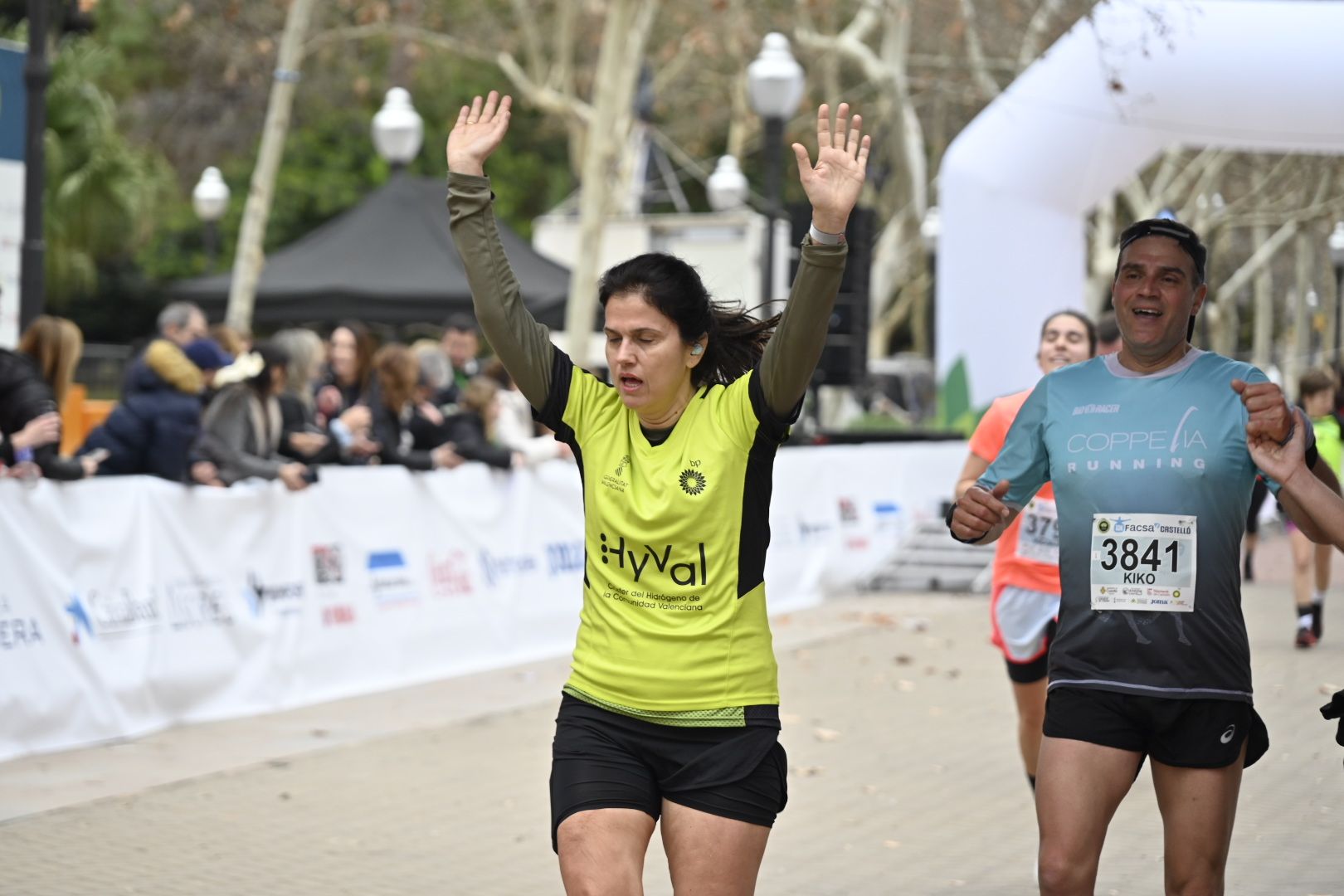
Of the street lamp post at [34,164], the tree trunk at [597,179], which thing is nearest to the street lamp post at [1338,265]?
the tree trunk at [597,179]

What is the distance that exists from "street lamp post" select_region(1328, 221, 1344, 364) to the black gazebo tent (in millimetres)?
12873

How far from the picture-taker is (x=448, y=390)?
1198cm

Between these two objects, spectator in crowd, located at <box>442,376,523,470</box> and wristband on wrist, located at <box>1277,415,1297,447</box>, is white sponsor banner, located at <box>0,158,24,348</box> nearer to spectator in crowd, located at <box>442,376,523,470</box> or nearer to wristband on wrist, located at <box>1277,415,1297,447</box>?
spectator in crowd, located at <box>442,376,523,470</box>

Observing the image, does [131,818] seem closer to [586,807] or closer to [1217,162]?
[586,807]

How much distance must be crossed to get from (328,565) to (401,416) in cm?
144

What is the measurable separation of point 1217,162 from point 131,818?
2493 cm

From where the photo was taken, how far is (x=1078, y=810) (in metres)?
4.22

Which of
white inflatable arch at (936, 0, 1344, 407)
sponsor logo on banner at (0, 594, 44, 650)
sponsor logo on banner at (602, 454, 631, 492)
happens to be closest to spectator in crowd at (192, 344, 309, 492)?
sponsor logo on banner at (0, 594, 44, 650)

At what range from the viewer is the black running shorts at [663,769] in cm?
388

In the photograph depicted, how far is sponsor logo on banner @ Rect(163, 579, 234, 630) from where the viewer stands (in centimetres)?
907

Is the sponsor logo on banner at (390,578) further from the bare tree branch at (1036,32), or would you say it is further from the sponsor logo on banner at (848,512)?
the bare tree branch at (1036,32)

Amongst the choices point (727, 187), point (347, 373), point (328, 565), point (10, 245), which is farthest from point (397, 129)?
point (328, 565)

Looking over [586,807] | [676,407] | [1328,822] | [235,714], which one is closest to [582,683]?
[586,807]

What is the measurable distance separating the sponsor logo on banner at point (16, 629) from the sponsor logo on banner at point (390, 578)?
244 cm
